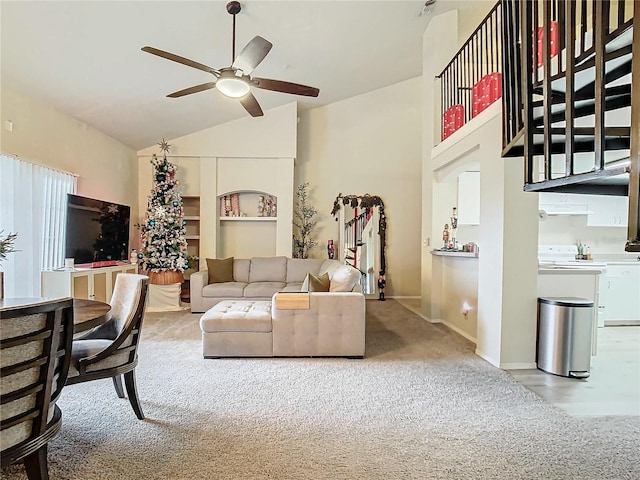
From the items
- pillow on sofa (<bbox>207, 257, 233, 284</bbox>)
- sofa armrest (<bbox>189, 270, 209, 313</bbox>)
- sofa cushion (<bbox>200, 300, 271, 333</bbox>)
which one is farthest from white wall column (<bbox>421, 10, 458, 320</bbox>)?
sofa armrest (<bbox>189, 270, 209, 313</bbox>)

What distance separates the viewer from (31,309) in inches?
53.4

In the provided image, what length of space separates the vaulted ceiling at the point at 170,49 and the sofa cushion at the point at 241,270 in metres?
2.55

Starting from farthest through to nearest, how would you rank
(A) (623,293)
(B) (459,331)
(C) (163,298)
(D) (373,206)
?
(D) (373,206) → (C) (163,298) → (A) (623,293) → (B) (459,331)

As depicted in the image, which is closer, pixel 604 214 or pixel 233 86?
pixel 233 86

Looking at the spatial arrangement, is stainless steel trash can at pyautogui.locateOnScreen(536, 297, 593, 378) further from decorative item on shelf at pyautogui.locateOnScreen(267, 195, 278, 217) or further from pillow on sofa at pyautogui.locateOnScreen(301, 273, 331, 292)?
decorative item on shelf at pyautogui.locateOnScreen(267, 195, 278, 217)

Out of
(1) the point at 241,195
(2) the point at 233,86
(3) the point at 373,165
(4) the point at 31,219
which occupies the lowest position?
(4) the point at 31,219

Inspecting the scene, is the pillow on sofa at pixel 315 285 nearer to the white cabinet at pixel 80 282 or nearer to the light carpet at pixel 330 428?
the light carpet at pixel 330 428

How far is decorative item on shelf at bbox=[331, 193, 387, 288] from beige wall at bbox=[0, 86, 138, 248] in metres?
3.83

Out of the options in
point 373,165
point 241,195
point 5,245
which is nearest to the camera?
point 5,245

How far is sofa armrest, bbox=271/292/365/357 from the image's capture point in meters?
3.63

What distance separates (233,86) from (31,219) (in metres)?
2.79

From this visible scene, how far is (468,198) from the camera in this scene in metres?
5.55

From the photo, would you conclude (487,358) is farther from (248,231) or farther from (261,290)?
(248,231)

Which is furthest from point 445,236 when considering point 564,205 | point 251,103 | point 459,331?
point 251,103
